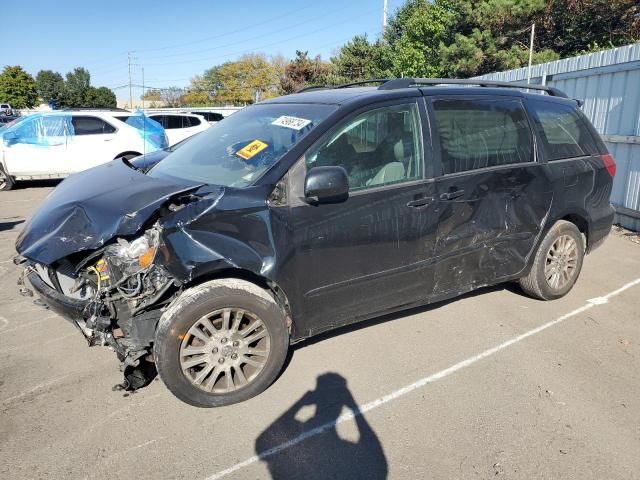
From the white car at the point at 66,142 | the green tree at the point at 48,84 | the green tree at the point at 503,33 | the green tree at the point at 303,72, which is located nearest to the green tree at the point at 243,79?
the green tree at the point at 303,72

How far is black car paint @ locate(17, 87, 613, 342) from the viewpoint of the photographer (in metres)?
2.86

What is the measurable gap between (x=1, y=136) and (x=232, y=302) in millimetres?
10741

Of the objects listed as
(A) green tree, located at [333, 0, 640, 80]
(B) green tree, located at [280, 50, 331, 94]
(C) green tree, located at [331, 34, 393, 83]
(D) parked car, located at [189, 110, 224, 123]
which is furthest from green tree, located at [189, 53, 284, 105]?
(D) parked car, located at [189, 110, 224, 123]

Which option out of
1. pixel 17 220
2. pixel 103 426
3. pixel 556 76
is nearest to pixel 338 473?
pixel 103 426

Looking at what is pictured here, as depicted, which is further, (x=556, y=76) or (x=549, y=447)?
(x=556, y=76)

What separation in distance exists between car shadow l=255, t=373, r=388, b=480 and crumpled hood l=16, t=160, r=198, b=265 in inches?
56.5

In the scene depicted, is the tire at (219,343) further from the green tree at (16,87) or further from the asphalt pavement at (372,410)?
the green tree at (16,87)

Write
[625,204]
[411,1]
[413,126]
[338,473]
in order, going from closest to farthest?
1. [338,473]
2. [413,126]
3. [625,204]
4. [411,1]

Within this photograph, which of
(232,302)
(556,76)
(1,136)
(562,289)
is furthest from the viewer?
(1,136)

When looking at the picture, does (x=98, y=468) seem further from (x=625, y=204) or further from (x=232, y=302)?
(x=625, y=204)

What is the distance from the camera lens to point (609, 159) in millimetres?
4871

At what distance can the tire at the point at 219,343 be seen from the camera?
9.16ft

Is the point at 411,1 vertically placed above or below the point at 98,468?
above

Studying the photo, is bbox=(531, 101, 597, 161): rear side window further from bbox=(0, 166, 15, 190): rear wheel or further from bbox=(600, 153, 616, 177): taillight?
bbox=(0, 166, 15, 190): rear wheel
